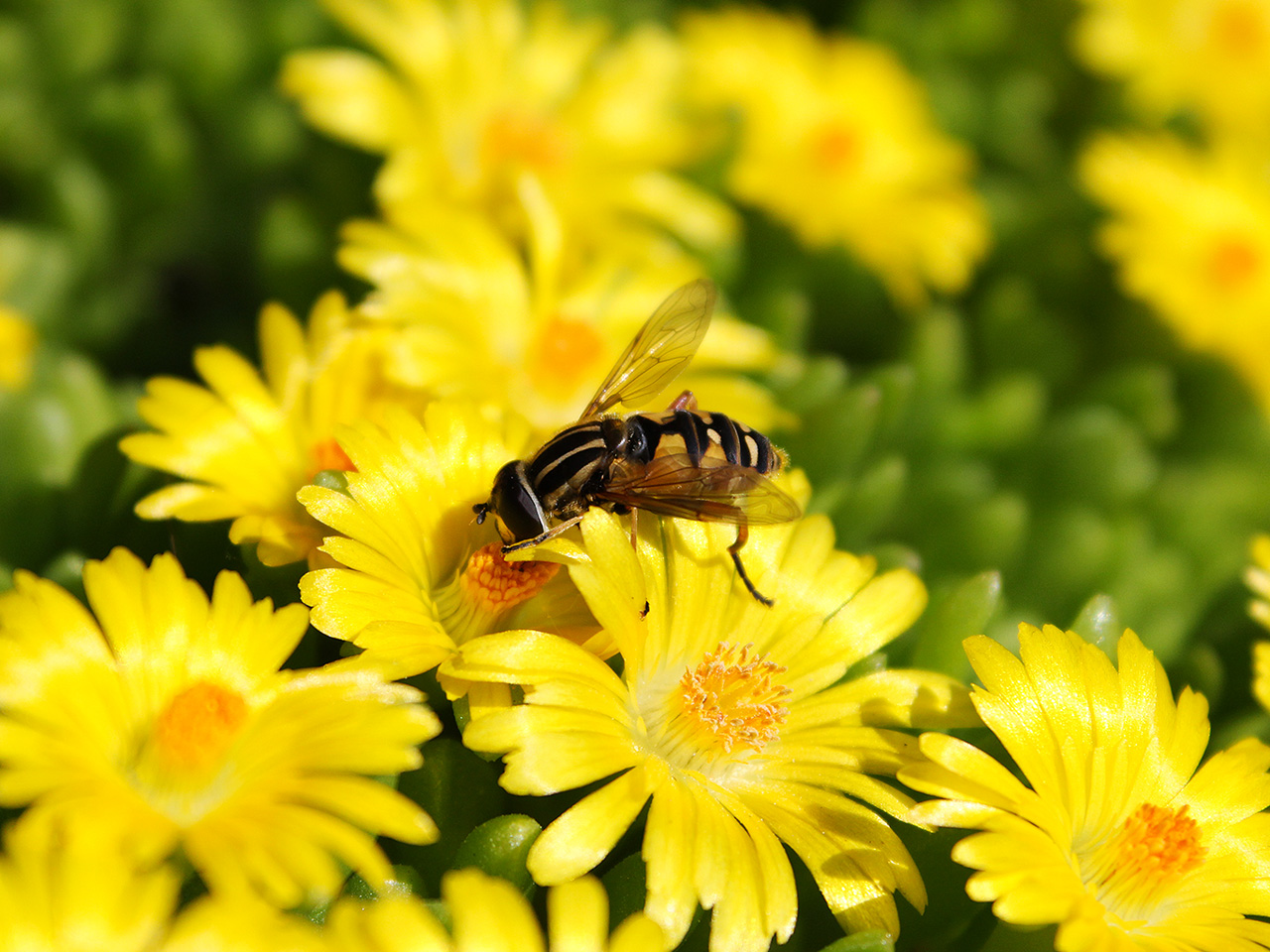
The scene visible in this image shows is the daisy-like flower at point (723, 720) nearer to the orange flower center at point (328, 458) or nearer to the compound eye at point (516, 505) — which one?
the compound eye at point (516, 505)

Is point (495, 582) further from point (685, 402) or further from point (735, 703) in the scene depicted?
point (685, 402)

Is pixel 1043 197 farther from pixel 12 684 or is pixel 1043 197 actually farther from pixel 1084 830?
pixel 12 684

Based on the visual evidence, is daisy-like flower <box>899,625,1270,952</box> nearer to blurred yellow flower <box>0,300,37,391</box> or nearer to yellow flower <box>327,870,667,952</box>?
yellow flower <box>327,870,667,952</box>

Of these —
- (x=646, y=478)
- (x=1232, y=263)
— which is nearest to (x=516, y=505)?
(x=646, y=478)

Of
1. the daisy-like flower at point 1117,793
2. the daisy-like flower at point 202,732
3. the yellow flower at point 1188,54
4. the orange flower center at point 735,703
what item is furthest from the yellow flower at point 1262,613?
the yellow flower at point 1188,54

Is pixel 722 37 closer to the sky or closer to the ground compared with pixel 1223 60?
closer to the ground

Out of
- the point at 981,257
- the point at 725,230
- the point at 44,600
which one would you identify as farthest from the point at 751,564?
the point at 981,257
